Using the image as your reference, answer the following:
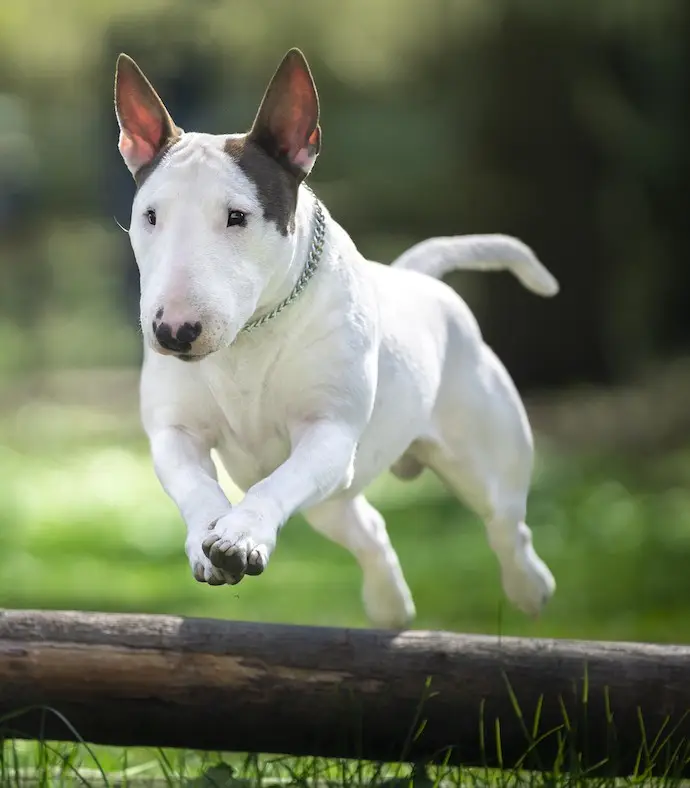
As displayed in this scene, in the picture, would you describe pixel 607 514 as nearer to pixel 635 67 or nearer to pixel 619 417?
pixel 619 417

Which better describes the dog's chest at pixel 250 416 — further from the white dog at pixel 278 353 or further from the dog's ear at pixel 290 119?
the dog's ear at pixel 290 119

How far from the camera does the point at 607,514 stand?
9.25 m

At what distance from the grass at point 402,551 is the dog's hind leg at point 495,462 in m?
1.76

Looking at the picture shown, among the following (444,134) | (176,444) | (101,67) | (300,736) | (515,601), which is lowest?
(300,736)

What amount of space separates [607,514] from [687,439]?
239 centimetres

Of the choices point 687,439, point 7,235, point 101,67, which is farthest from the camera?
point 7,235

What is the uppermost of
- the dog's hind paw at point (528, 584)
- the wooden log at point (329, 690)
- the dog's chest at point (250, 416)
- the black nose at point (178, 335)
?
the black nose at point (178, 335)

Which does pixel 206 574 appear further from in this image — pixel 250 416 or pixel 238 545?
pixel 250 416

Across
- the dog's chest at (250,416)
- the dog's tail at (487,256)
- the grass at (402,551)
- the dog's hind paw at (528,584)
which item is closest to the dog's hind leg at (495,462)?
the dog's hind paw at (528,584)

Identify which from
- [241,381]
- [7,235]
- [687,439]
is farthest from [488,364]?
[7,235]

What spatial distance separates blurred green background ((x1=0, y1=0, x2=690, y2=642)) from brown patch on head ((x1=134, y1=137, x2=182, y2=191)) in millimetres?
5874

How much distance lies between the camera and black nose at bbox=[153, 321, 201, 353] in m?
2.51

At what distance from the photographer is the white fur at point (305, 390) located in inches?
102

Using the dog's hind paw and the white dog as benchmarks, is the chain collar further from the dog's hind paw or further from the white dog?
the dog's hind paw
